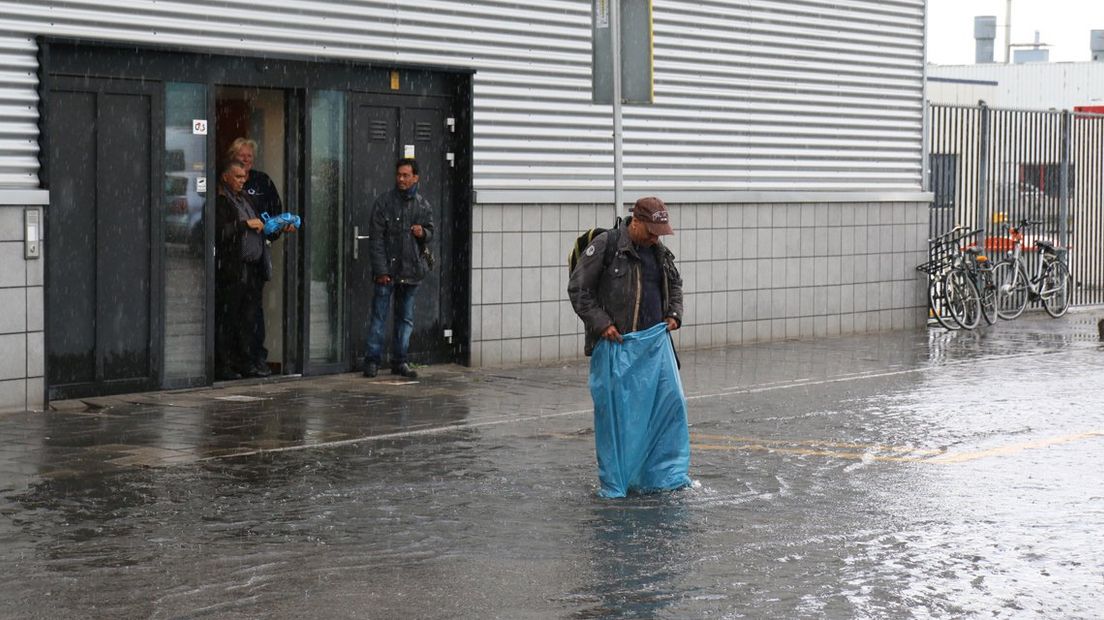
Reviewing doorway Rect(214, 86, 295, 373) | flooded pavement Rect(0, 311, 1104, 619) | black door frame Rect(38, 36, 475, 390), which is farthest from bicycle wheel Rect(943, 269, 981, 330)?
doorway Rect(214, 86, 295, 373)

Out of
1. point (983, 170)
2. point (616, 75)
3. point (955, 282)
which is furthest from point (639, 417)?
point (983, 170)

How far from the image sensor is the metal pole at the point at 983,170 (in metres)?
22.4

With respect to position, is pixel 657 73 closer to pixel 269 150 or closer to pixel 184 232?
pixel 269 150

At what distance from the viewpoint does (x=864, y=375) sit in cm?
1600

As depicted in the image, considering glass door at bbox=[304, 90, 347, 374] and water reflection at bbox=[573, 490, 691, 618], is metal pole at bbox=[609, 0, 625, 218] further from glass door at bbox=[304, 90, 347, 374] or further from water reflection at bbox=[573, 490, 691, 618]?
glass door at bbox=[304, 90, 347, 374]

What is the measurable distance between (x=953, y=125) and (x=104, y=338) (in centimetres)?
1202

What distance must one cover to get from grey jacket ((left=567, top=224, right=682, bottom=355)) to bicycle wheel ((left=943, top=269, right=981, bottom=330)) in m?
11.7

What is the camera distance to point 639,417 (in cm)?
984

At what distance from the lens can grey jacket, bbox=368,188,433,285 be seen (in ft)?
49.6

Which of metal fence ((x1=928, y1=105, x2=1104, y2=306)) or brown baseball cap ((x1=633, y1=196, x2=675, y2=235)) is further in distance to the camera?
metal fence ((x1=928, y1=105, x2=1104, y2=306))

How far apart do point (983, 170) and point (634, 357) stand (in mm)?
13630

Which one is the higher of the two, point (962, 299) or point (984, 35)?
point (984, 35)

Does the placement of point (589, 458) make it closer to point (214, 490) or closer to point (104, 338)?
point (214, 490)

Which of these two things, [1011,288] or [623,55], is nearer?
[623,55]
